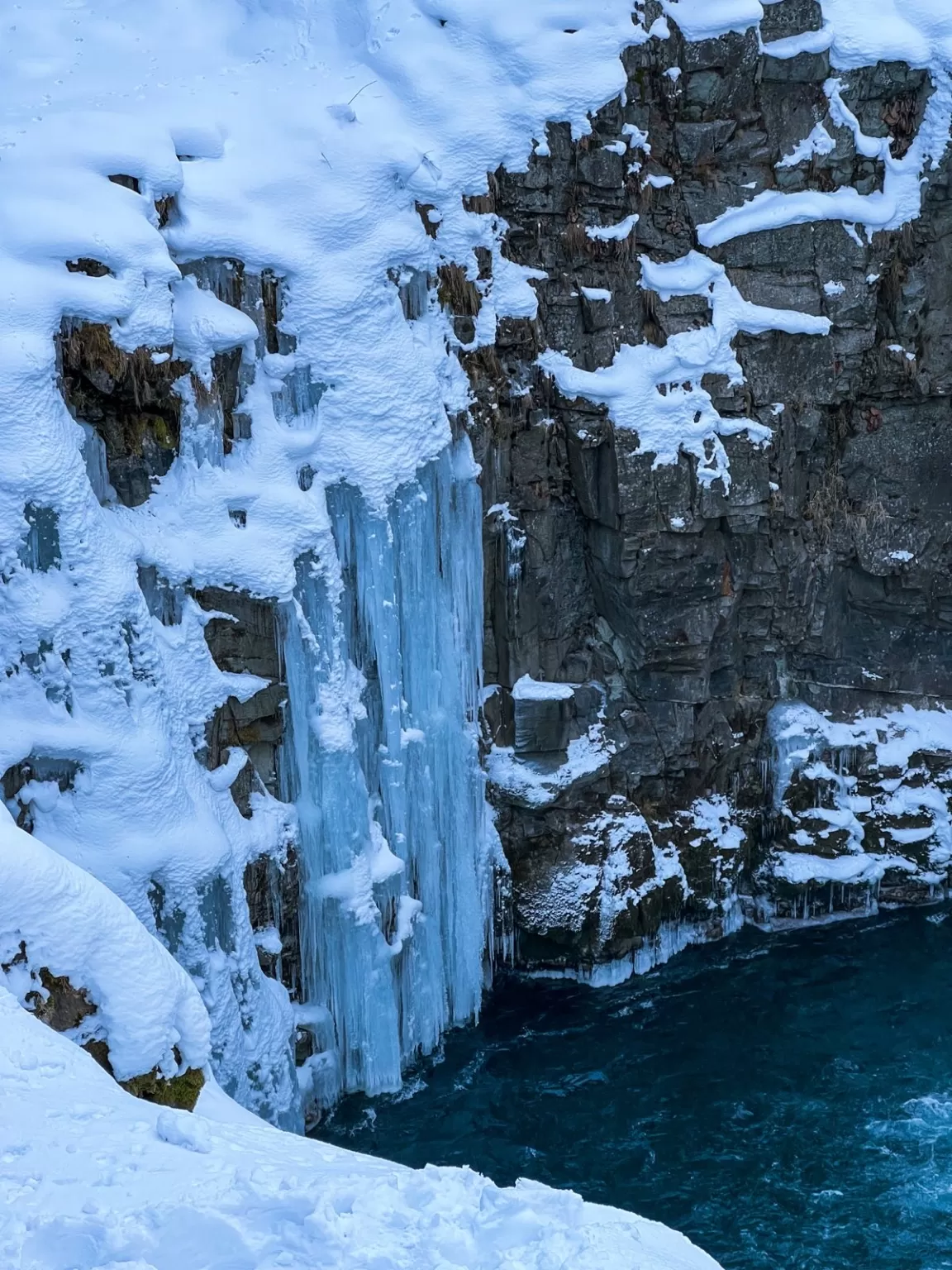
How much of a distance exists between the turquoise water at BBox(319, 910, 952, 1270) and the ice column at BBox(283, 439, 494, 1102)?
738mm

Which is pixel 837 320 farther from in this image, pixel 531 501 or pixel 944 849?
pixel 944 849

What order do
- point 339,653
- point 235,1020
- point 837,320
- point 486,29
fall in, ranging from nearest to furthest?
point 235,1020
point 339,653
point 486,29
point 837,320

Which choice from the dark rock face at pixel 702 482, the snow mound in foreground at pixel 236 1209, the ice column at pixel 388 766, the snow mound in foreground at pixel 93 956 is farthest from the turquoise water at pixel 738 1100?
the snow mound in foreground at pixel 236 1209

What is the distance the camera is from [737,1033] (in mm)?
13742

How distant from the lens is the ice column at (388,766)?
39.9ft

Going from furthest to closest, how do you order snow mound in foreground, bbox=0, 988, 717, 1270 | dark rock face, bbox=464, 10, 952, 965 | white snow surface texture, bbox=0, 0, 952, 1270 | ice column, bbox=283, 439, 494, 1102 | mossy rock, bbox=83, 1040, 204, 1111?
1. dark rock face, bbox=464, 10, 952, 965
2. ice column, bbox=283, 439, 494, 1102
3. white snow surface texture, bbox=0, 0, 952, 1270
4. mossy rock, bbox=83, 1040, 204, 1111
5. snow mound in foreground, bbox=0, 988, 717, 1270

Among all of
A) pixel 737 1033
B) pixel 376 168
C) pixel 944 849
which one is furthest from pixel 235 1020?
pixel 944 849

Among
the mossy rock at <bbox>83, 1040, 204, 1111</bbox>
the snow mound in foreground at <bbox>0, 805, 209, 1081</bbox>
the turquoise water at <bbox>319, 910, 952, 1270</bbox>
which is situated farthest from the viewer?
the turquoise water at <bbox>319, 910, 952, 1270</bbox>

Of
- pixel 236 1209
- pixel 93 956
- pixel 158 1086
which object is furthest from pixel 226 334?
pixel 236 1209

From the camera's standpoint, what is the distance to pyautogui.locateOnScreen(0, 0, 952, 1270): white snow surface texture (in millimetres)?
10383

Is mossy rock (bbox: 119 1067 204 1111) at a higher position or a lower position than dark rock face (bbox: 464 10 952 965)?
lower

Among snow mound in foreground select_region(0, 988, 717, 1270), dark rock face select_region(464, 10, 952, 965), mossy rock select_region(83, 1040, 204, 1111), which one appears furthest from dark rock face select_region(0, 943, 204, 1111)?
dark rock face select_region(464, 10, 952, 965)

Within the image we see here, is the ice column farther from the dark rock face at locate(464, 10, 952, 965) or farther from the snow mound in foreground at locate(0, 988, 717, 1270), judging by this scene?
the snow mound in foreground at locate(0, 988, 717, 1270)

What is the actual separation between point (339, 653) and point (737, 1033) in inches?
208
